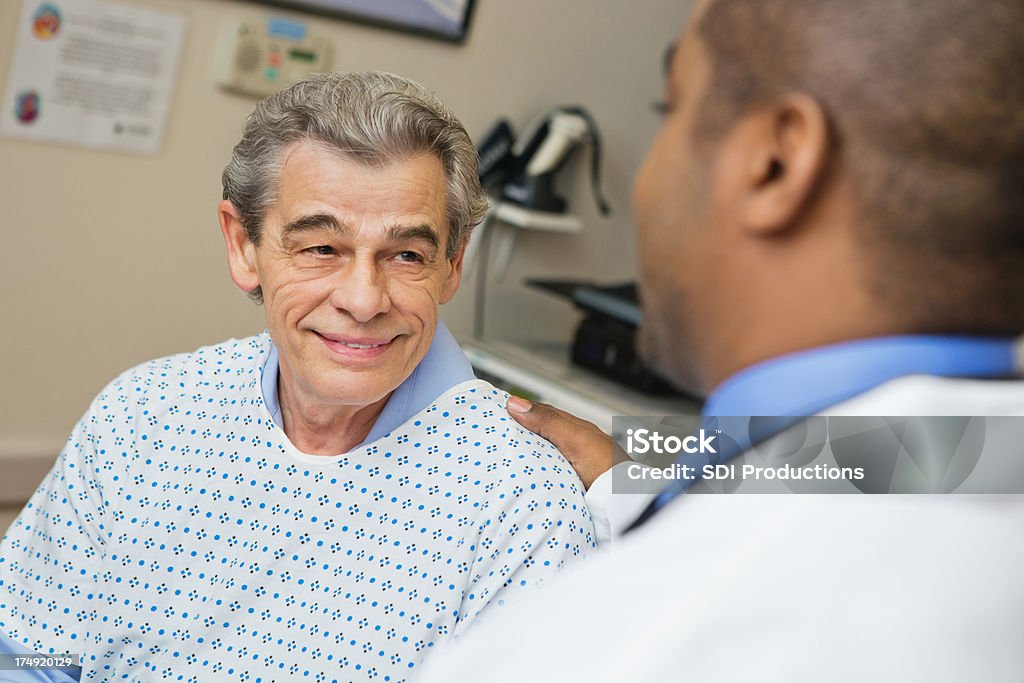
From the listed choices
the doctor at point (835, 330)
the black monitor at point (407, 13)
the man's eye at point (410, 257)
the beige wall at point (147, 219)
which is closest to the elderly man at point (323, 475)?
the man's eye at point (410, 257)

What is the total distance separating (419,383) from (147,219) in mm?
1280

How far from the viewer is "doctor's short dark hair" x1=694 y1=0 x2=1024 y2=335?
0.58 metres

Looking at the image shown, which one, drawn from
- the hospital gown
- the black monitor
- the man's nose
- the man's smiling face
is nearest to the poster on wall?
the black monitor

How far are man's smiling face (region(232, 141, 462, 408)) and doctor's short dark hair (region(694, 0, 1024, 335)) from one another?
72 cm

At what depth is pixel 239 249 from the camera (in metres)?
1.42

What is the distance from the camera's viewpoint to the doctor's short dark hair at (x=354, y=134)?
128cm

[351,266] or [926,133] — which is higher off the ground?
[926,133]

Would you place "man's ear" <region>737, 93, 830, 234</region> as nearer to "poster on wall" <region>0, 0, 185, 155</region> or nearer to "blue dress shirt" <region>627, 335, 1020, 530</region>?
"blue dress shirt" <region>627, 335, 1020, 530</region>

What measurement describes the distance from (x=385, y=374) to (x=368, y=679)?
0.36 m

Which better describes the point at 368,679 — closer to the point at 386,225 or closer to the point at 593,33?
the point at 386,225

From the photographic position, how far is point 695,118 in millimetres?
672

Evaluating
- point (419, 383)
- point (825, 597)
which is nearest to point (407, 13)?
point (419, 383)

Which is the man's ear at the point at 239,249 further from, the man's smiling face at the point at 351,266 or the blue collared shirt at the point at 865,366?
the blue collared shirt at the point at 865,366

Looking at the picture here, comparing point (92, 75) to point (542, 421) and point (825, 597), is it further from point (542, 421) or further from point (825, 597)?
point (825, 597)
